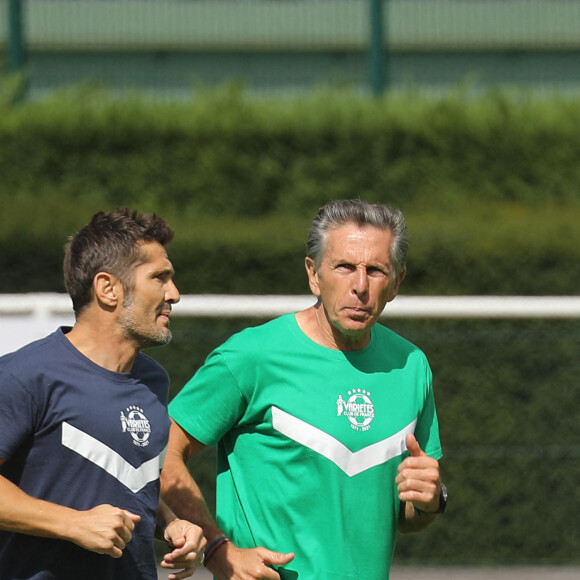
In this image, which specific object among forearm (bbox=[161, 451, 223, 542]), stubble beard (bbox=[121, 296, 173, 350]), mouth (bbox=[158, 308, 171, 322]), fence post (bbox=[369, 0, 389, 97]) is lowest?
forearm (bbox=[161, 451, 223, 542])

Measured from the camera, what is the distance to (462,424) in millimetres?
6250

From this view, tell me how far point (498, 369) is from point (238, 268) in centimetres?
171

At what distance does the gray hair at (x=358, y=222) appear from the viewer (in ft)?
10.5

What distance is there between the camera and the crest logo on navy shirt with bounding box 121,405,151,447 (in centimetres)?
282

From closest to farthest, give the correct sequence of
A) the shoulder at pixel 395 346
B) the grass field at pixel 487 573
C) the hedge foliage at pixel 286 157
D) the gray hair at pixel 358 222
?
the gray hair at pixel 358 222, the shoulder at pixel 395 346, the grass field at pixel 487 573, the hedge foliage at pixel 286 157

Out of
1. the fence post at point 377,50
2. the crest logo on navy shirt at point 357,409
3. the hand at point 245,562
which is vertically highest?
the fence post at point 377,50

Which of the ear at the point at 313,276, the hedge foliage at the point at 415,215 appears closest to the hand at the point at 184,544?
the ear at the point at 313,276

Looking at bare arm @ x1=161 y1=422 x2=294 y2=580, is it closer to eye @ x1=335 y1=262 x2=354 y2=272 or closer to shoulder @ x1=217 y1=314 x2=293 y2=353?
shoulder @ x1=217 y1=314 x2=293 y2=353

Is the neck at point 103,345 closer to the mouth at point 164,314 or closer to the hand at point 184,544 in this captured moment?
the mouth at point 164,314

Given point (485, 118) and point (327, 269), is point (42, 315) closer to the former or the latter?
point (327, 269)

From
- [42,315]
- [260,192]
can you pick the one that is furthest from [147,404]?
[260,192]

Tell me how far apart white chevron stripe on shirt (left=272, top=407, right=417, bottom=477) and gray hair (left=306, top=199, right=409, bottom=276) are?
0.45 m

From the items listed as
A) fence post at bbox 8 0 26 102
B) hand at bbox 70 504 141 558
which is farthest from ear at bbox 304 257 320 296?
fence post at bbox 8 0 26 102

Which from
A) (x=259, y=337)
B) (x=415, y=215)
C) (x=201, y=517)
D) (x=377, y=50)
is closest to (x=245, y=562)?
(x=201, y=517)
